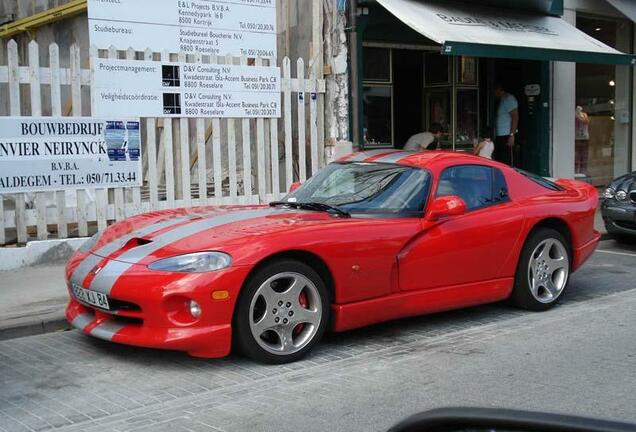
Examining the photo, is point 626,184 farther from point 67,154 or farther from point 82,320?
point 82,320

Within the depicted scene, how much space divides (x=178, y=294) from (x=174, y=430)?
1.05 m

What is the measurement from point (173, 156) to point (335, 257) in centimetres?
475

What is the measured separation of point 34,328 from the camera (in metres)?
6.28

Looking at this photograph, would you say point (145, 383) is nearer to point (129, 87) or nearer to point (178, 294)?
point (178, 294)

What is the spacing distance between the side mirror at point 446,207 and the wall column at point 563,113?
31.0 ft

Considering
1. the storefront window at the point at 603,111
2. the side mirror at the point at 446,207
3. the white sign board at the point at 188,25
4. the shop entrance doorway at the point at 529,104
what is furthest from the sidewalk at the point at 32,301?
the storefront window at the point at 603,111

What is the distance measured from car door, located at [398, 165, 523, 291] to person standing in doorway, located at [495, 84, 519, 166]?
765 cm

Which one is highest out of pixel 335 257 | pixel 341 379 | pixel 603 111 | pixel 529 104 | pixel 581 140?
pixel 529 104

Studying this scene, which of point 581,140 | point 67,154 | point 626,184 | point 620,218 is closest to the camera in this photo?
point 67,154

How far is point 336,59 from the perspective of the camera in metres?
11.0

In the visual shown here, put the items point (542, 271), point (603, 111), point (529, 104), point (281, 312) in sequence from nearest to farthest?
point (281, 312), point (542, 271), point (529, 104), point (603, 111)

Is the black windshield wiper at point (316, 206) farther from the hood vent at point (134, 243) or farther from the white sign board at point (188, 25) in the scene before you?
the white sign board at point (188, 25)

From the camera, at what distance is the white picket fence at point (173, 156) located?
27.7 ft

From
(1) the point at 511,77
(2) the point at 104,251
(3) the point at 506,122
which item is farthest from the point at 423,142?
(2) the point at 104,251
